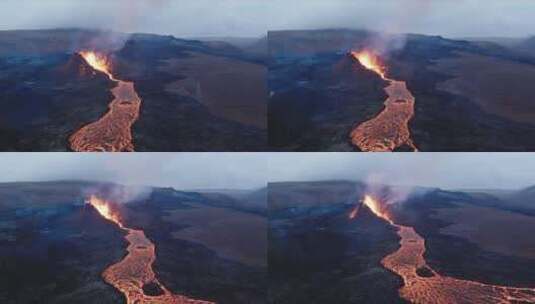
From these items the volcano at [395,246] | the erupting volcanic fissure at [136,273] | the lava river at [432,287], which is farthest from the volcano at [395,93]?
the erupting volcanic fissure at [136,273]

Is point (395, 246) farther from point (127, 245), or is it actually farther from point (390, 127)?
point (127, 245)

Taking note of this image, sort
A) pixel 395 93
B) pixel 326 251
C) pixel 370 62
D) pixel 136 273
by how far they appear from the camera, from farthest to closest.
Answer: pixel 370 62
pixel 395 93
pixel 326 251
pixel 136 273

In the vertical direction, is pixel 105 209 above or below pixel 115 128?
below

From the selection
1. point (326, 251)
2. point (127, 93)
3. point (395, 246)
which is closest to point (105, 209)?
point (127, 93)

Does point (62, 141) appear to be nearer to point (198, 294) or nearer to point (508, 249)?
point (198, 294)

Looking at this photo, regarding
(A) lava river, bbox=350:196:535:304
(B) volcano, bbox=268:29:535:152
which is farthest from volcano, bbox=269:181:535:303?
(B) volcano, bbox=268:29:535:152

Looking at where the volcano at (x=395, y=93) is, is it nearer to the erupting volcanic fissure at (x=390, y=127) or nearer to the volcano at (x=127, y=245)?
the erupting volcanic fissure at (x=390, y=127)

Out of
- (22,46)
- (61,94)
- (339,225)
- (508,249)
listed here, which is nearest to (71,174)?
(61,94)

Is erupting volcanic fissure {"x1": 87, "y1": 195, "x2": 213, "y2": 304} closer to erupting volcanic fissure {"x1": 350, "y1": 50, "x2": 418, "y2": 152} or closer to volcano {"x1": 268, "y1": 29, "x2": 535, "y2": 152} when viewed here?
volcano {"x1": 268, "y1": 29, "x2": 535, "y2": 152}
